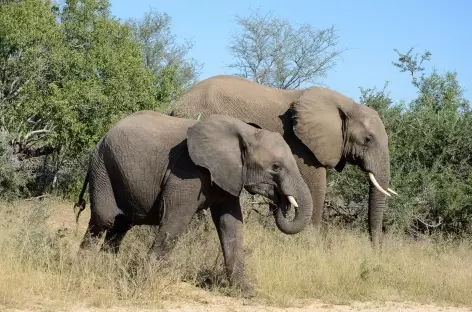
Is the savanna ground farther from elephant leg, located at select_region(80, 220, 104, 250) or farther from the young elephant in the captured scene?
the young elephant

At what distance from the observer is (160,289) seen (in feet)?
28.2

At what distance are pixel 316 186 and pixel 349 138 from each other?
86 centimetres

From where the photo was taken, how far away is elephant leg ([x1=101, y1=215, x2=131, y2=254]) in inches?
379

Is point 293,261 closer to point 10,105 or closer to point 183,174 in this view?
point 183,174

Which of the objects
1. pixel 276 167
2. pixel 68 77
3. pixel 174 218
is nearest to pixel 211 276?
pixel 174 218

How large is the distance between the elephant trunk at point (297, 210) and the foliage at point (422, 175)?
444 cm

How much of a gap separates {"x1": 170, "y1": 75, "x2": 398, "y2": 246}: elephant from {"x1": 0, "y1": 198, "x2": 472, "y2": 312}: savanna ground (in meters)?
1.22

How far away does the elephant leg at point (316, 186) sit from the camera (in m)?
12.1

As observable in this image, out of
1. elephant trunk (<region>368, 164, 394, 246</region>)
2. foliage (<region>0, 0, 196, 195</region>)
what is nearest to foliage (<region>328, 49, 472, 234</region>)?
elephant trunk (<region>368, 164, 394, 246</region>)

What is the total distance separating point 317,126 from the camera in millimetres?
12305

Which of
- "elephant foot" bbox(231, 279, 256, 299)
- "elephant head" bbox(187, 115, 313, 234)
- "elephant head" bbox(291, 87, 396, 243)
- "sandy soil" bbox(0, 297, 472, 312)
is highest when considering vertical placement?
"elephant head" bbox(291, 87, 396, 243)

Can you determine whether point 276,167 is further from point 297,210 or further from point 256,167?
point 297,210

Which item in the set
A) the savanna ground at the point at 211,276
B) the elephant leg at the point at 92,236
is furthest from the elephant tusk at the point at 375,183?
the elephant leg at the point at 92,236

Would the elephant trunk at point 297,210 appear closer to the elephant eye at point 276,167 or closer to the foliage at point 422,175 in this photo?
the elephant eye at point 276,167
